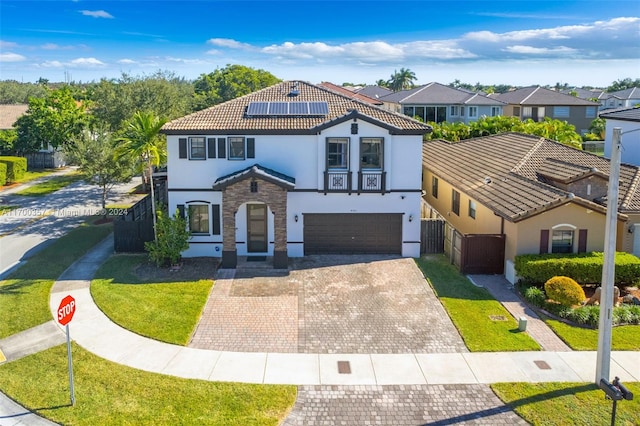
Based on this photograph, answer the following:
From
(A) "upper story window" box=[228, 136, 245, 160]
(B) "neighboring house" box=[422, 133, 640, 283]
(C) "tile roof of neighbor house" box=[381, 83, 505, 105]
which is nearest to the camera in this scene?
(B) "neighboring house" box=[422, 133, 640, 283]

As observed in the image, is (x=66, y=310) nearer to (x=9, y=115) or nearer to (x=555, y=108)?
(x=9, y=115)

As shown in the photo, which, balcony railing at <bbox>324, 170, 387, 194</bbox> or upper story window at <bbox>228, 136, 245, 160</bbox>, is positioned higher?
upper story window at <bbox>228, 136, 245, 160</bbox>

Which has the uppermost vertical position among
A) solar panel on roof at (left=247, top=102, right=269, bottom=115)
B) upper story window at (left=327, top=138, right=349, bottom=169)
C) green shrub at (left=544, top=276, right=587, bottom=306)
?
solar panel on roof at (left=247, top=102, right=269, bottom=115)

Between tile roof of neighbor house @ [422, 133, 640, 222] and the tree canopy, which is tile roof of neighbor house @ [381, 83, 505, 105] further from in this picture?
the tree canopy

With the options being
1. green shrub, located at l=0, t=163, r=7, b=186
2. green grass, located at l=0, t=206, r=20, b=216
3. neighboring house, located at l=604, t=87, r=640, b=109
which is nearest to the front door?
green grass, located at l=0, t=206, r=20, b=216

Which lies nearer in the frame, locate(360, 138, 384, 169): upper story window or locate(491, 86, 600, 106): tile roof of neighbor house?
locate(360, 138, 384, 169): upper story window

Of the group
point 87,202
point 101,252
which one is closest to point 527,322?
point 101,252

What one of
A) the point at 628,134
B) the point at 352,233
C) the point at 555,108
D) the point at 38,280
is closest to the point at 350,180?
the point at 352,233

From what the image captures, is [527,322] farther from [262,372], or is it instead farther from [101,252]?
[101,252]
